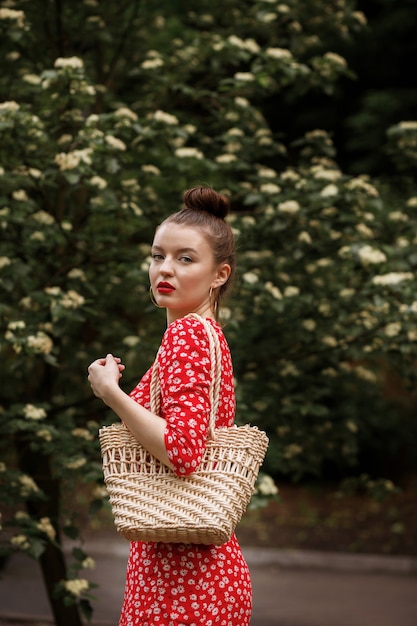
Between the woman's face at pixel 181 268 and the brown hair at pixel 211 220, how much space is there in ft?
0.07

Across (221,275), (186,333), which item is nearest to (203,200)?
(221,275)

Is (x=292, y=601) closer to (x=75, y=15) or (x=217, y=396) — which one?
(x=75, y=15)

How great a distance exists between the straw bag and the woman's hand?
0.11m

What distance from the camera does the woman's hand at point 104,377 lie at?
6.56 ft

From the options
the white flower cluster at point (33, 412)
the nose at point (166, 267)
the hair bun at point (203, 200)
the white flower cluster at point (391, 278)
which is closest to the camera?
the nose at point (166, 267)

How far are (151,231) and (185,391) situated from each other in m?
3.47

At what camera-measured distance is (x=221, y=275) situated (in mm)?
2287

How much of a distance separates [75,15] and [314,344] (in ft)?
8.90

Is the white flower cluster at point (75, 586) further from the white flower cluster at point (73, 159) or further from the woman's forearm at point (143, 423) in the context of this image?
the woman's forearm at point (143, 423)

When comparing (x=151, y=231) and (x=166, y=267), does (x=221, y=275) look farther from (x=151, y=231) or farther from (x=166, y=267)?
(x=151, y=231)

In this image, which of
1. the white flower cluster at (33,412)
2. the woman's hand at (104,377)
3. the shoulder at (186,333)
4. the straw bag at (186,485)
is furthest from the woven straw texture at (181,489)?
the white flower cluster at (33,412)

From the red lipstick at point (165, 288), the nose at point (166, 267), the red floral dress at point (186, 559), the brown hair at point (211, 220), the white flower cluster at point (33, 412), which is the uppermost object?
the brown hair at point (211, 220)

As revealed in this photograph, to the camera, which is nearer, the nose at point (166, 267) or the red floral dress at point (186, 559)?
the red floral dress at point (186, 559)

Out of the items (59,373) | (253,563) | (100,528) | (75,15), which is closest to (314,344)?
(59,373)
